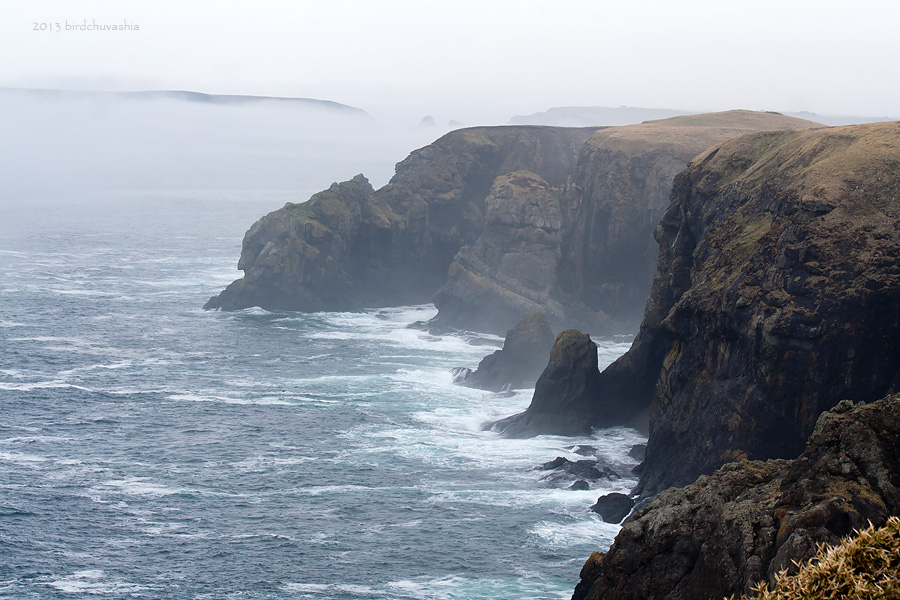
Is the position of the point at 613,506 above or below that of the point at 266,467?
below

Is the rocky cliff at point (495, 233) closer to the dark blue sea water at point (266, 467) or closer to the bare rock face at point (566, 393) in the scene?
the dark blue sea water at point (266, 467)

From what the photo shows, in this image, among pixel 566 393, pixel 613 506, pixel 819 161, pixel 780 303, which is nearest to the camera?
pixel 780 303

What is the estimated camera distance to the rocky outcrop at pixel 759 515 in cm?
3225

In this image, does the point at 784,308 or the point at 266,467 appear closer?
the point at 784,308

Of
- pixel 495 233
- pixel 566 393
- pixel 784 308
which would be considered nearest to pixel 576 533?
pixel 784 308

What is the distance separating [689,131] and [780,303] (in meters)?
77.7

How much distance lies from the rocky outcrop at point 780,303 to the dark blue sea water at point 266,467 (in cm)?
957

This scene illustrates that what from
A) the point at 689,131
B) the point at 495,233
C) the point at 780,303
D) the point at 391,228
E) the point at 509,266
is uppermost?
the point at 689,131

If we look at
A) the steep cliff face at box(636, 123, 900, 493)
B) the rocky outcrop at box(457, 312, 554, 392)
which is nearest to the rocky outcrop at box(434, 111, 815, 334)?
the rocky outcrop at box(457, 312, 554, 392)

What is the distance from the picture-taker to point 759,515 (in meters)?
35.5

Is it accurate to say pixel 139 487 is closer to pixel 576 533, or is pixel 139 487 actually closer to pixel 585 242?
pixel 576 533

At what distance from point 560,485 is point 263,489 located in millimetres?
21764

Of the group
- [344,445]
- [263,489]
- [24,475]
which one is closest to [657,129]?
[344,445]

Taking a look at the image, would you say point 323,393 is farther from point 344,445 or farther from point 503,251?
point 503,251
